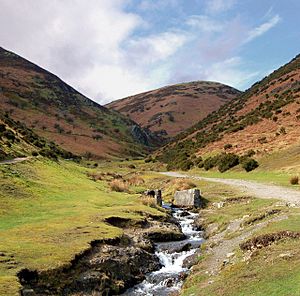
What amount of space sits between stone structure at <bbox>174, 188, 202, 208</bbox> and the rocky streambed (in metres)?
10.8

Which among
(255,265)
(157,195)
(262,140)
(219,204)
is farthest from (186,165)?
(255,265)

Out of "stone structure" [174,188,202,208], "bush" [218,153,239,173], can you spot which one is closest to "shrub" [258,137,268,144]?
"bush" [218,153,239,173]

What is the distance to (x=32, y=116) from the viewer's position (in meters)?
155

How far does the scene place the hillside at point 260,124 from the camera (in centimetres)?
6794

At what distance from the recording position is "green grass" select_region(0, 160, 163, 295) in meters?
17.1

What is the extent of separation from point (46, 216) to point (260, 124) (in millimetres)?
64082

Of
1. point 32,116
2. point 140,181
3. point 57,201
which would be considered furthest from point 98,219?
point 32,116

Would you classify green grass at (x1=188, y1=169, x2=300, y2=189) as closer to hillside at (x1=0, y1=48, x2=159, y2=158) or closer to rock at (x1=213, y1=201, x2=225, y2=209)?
→ rock at (x1=213, y1=201, x2=225, y2=209)

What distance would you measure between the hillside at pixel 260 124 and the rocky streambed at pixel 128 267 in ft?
129

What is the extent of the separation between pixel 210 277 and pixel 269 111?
7374 cm

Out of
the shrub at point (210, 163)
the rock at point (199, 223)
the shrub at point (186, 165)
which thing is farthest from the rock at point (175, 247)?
the shrub at point (186, 165)

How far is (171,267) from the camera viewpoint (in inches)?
829

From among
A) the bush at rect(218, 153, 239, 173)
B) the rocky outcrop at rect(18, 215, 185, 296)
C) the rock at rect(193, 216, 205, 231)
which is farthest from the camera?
the bush at rect(218, 153, 239, 173)

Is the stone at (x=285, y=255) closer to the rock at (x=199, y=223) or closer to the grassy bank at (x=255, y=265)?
the grassy bank at (x=255, y=265)
